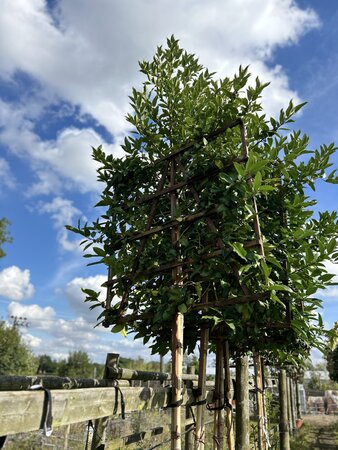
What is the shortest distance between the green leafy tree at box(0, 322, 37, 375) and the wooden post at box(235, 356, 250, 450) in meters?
33.0

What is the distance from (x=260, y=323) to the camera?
2.91 metres

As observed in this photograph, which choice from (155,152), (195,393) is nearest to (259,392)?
(195,393)

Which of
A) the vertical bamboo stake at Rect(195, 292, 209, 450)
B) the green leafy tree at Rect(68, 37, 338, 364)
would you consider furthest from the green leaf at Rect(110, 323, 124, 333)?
the vertical bamboo stake at Rect(195, 292, 209, 450)

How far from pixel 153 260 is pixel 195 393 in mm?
1239

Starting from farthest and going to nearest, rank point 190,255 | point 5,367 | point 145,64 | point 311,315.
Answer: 1. point 5,367
2. point 145,64
3. point 311,315
4. point 190,255

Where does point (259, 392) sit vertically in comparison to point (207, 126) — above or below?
below

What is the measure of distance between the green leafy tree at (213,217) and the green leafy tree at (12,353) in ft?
112

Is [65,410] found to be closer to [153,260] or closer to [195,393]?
[153,260]

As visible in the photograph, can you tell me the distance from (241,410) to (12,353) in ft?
114

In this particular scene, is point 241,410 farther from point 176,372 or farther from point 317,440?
point 317,440

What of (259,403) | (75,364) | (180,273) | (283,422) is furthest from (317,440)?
A: (75,364)

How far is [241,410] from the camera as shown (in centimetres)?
419

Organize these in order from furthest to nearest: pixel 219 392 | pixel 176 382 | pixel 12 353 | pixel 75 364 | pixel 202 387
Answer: pixel 75 364
pixel 12 353
pixel 219 392
pixel 202 387
pixel 176 382

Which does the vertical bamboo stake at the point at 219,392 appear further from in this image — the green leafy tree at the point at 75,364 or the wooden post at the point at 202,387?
the green leafy tree at the point at 75,364
